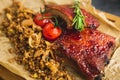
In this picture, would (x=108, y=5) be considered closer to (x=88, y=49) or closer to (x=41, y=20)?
(x=41, y=20)

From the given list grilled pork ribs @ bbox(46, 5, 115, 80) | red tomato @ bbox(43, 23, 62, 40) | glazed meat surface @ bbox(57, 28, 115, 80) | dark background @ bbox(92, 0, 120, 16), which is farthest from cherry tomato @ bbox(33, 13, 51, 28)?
dark background @ bbox(92, 0, 120, 16)

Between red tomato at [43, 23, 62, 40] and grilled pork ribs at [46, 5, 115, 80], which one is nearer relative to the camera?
grilled pork ribs at [46, 5, 115, 80]

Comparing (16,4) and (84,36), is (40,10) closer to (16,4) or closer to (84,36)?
(16,4)

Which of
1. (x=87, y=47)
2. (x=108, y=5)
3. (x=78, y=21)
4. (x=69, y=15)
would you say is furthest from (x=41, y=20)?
(x=108, y=5)

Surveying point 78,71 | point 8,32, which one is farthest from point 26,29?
point 78,71

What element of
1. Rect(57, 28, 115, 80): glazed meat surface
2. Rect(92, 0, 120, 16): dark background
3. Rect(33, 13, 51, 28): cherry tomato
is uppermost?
Rect(33, 13, 51, 28): cherry tomato

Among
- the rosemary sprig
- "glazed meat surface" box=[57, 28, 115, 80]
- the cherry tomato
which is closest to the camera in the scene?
"glazed meat surface" box=[57, 28, 115, 80]

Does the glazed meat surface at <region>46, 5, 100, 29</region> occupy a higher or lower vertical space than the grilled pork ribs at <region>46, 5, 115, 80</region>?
higher

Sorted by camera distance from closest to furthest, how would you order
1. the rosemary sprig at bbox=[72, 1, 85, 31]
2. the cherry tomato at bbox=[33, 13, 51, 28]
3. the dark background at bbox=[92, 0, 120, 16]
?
the rosemary sprig at bbox=[72, 1, 85, 31] → the cherry tomato at bbox=[33, 13, 51, 28] → the dark background at bbox=[92, 0, 120, 16]

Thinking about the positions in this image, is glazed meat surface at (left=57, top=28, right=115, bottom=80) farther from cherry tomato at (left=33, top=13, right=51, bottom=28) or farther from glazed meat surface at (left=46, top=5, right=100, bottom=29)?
cherry tomato at (left=33, top=13, right=51, bottom=28)
